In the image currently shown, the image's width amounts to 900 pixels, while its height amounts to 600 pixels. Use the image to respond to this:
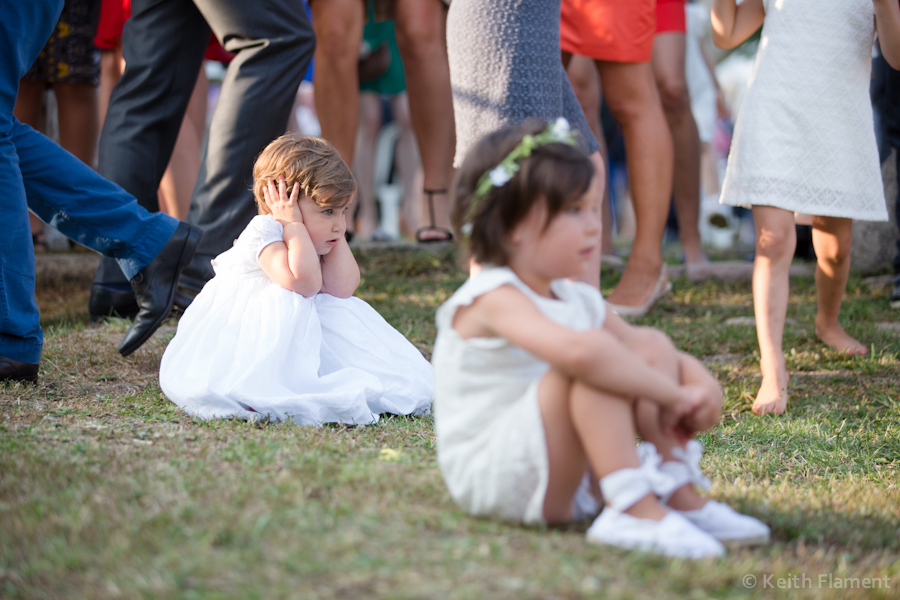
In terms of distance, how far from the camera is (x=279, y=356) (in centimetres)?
238

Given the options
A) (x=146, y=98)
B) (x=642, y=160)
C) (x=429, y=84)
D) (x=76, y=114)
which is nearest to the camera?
(x=146, y=98)

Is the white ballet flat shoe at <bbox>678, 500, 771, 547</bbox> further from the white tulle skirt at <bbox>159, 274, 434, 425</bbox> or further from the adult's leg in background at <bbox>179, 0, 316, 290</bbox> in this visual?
the adult's leg in background at <bbox>179, 0, 316, 290</bbox>

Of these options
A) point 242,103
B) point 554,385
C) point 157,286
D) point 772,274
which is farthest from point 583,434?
point 242,103

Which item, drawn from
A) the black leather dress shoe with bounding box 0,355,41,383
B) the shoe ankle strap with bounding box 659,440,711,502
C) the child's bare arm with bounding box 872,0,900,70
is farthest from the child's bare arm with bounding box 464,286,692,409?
the child's bare arm with bounding box 872,0,900,70

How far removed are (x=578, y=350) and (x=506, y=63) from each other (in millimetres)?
1766

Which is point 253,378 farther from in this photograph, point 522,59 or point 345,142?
point 345,142

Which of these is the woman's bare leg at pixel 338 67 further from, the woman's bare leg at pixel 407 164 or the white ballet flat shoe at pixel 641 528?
the woman's bare leg at pixel 407 164

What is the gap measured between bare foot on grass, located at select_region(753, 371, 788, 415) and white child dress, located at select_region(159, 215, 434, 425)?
1.04 metres

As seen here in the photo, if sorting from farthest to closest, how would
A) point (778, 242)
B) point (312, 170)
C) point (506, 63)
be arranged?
point (506, 63) < point (778, 242) < point (312, 170)

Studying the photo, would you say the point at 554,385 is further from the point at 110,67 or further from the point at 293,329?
the point at 110,67

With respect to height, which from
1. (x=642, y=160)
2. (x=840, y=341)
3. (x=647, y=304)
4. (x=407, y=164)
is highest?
(x=642, y=160)

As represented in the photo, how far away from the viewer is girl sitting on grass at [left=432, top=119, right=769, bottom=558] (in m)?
1.42

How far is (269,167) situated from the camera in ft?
8.41

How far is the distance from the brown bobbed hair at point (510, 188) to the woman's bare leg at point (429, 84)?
271 cm
